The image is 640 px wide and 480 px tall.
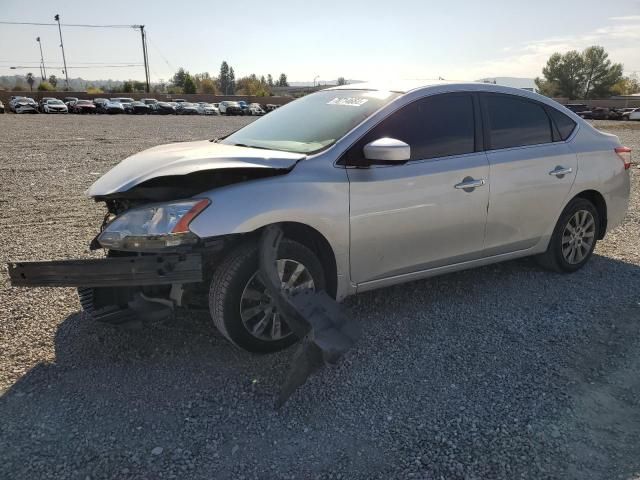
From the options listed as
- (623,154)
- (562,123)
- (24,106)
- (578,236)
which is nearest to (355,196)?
(562,123)

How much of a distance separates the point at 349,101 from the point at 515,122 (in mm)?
1532

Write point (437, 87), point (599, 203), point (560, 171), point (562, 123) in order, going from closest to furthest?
point (437, 87) < point (560, 171) < point (562, 123) < point (599, 203)

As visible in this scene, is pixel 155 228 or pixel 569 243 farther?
pixel 569 243

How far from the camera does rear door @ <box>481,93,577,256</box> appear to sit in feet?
14.4

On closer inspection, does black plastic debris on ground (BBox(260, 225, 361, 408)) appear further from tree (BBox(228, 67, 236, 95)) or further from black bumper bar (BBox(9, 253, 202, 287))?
tree (BBox(228, 67, 236, 95))

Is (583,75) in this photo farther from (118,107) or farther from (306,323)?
(306,323)

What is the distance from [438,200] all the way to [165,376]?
90.1 inches

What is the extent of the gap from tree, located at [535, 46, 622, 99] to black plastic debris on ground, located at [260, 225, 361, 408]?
91.8m

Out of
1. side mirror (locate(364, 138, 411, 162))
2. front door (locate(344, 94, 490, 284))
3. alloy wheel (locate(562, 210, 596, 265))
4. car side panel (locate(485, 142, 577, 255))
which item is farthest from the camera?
alloy wheel (locate(562, 210, 596, 265))

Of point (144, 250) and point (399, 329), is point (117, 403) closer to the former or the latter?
point (144, 250)

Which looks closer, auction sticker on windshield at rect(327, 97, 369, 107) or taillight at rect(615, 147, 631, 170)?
auction sticker on windshield at rect(327, 97, 369, 107)

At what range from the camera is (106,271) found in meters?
3.05

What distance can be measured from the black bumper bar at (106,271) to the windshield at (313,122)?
127 centimetres

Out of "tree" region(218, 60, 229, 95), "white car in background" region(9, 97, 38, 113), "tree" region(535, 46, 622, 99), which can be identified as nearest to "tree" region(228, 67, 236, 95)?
"tree" region(218, 60, 229, 95)
